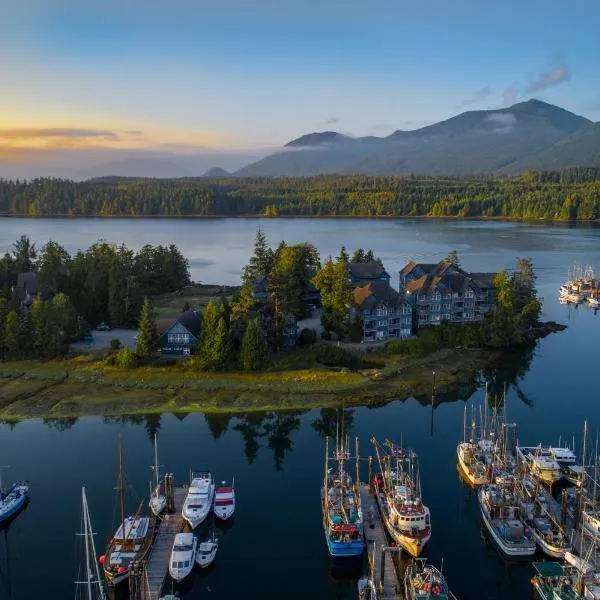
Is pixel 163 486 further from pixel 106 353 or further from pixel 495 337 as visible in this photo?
pixel 495 337

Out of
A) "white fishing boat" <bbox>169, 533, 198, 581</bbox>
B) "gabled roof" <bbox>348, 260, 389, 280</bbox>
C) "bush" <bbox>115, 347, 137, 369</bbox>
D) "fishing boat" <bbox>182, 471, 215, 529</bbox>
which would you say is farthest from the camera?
"gabled roof" <bbox>348, 260, 389, 280</bbox>

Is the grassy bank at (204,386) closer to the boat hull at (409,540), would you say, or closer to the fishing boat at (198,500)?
the fishing boat at (198,500)

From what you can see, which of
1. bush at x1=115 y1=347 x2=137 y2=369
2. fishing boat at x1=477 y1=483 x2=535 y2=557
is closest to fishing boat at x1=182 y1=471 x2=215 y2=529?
fishing boat at x1=477 y1=483 x2=535 y2=557

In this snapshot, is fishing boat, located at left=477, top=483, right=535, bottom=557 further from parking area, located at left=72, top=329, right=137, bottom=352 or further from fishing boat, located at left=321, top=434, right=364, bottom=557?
parking area, located at left=72, top=329, right=137, bottom=352

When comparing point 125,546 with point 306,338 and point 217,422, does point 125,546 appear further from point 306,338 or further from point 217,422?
point 306,338

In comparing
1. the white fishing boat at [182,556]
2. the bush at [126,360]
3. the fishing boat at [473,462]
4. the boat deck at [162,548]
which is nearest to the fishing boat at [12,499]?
the boat deck at [162,548]

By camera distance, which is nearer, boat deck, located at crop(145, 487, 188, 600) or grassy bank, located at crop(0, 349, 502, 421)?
boat deck, located at crop(145, 487, 188, 600)

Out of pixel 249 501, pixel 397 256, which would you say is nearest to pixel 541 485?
pixel 249 501
